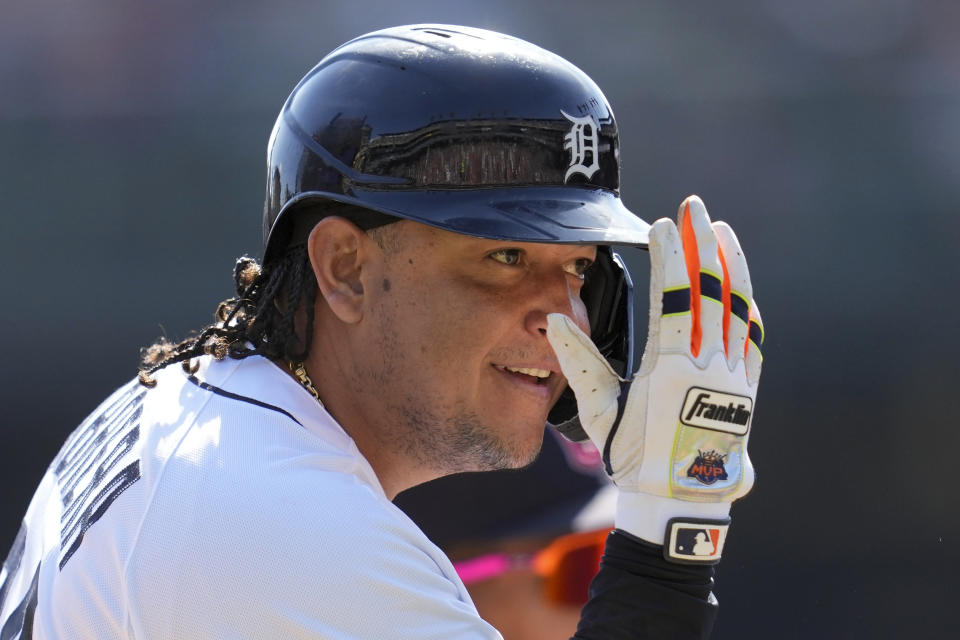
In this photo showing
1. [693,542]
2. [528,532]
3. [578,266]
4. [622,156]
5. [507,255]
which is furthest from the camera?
[622,156]

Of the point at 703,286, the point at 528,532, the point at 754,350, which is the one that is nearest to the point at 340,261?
the point at 703,286

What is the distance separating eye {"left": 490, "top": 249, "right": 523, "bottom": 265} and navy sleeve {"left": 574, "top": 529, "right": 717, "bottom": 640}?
41cm

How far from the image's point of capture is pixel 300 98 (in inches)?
69.0

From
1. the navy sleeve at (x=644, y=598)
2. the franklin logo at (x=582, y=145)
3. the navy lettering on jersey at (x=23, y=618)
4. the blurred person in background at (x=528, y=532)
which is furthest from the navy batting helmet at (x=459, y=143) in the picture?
the blurred person in background at (x=528, y=532)

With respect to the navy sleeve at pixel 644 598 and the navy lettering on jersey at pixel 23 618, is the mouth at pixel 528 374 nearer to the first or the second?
the navy sleeve at pixel 644 598

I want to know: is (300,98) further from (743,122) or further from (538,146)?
(743,122)

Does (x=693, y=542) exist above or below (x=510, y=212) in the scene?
below

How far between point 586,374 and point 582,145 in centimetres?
35

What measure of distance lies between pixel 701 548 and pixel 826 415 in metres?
1.35

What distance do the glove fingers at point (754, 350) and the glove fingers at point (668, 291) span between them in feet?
0.50

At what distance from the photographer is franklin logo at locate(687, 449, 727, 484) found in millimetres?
1554

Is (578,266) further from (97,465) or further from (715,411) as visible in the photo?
(97,465)

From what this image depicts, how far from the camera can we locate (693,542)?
5.00 ft

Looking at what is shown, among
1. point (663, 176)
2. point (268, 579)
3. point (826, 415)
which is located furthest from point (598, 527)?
point (268, 579)
